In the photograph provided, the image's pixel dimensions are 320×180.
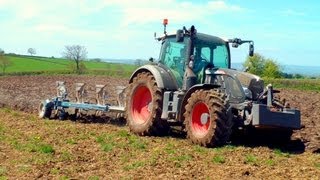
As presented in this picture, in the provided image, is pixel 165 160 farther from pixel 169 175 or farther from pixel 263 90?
pixel 263 90

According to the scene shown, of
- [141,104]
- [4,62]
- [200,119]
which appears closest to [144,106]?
[141,104]

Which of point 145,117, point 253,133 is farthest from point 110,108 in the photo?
point 253,133

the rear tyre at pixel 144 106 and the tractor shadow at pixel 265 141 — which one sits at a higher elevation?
the rear tyre at pixel 144 106

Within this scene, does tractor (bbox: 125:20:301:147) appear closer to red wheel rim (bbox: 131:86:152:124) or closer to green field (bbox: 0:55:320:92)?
red wheel rim (bbox: 131:86:152:124)

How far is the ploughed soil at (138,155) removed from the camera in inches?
298

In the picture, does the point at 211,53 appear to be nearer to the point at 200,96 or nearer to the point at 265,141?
the point at 200,96

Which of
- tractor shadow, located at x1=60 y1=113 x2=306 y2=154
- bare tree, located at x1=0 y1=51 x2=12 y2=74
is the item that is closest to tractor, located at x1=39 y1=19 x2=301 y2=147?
tractor shadow, located at x1=60 y1=113 x2=306 y2=154

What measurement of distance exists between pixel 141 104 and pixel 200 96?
2.75m

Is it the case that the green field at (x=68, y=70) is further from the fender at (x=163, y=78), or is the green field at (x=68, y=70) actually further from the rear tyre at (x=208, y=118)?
the rear tyre at (x=208, y=118)

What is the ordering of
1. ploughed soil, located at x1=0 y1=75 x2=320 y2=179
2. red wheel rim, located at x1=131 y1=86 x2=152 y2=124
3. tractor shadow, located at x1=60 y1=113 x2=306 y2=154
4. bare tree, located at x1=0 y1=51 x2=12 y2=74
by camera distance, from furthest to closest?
bare tree, located at x1=0 y1=51 x2=12 y2=74 → red wheel rim, located at x1=131 y1=86 x2=152 y2=124 → tractor shadow, located at x1=60 y1=113 x2=306 y2=154 → ploughed soil, located at x1=0 y1=75 x2=320 y2=179

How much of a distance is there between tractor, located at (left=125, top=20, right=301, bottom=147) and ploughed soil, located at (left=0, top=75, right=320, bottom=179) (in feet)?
1.43

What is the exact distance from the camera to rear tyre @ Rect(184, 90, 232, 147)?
972 centimetres

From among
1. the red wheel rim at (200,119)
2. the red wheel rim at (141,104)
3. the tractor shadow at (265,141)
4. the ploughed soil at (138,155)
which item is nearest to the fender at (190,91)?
the red wheel rim at (200,119)

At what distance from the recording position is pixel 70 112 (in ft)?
49.7
